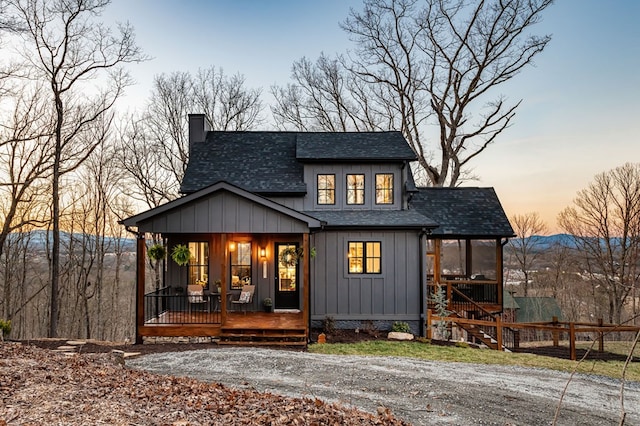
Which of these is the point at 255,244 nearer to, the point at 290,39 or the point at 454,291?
the point at 454,291

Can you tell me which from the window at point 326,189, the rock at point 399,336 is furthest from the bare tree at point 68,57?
the rock at point 399,336

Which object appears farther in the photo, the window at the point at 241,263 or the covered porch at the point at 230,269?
the window at the point at 241,263

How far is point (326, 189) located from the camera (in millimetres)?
14688

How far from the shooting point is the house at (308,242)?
11516mm

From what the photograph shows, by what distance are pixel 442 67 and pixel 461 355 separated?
1738 cm

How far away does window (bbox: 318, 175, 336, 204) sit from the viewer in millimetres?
14641

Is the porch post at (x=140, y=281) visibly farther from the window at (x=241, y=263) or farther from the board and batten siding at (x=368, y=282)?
the board and batten siding at (x=368, y=282)

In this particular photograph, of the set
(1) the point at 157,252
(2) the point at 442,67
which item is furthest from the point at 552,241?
(1) the point at 157,252

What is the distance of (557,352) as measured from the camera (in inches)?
493

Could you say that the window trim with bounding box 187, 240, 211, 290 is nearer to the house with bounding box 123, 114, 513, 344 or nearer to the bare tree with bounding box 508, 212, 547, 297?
the house with bounding box 123, 114, 513, 344

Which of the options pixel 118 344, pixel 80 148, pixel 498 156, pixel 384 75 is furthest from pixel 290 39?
pixel 118 344

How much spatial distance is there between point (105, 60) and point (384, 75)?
15.0 m

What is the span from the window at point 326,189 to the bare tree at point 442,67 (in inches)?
394

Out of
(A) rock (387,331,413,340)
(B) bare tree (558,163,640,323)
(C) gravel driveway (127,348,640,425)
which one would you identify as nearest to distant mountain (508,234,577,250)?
(B) bare tree (558,163,640,323)
